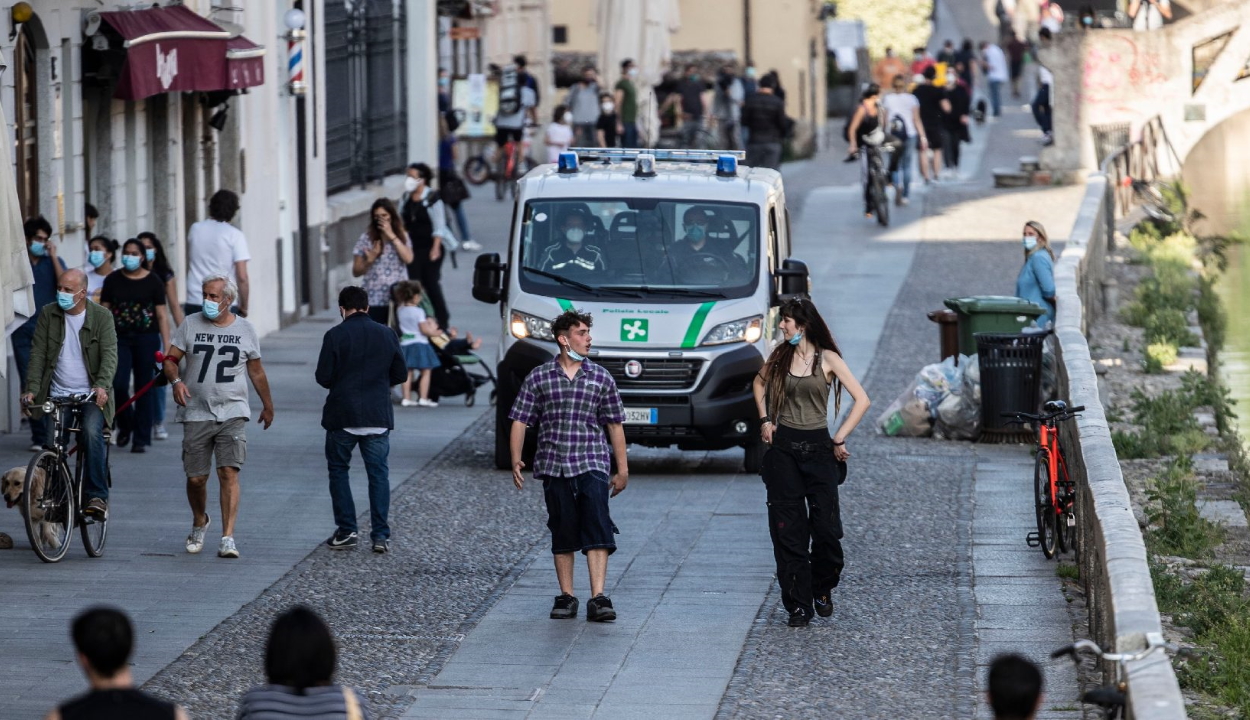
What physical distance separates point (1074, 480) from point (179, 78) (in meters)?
9.92

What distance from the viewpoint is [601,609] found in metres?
10.7

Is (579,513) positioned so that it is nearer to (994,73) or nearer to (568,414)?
(568,414)

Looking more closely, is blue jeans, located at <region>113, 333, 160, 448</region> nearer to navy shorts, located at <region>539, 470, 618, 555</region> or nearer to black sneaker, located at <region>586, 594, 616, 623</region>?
navy shorts, located at <region>539, 470, 618, 555</region>

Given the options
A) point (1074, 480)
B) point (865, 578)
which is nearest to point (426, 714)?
point (865, 578)

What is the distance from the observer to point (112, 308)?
1527 centimetres

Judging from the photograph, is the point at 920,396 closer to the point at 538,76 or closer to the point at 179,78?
the point at 179,78

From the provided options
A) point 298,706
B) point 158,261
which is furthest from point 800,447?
point 158,261

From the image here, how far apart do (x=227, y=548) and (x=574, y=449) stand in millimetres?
2542

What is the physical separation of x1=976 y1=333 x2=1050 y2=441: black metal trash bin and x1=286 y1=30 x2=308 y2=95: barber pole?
33.2 feet

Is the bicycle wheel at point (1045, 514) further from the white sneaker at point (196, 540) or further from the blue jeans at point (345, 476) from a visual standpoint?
the white sneaker at point (196, 540)

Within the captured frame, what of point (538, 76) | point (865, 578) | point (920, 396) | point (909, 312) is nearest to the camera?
point (865, 578)

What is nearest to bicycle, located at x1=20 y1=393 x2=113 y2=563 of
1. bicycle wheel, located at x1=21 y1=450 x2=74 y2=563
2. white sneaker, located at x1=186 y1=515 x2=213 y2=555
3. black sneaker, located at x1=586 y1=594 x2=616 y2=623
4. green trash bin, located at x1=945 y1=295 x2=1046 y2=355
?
bicycle wheel, located at x1=21 y1=450 x2=74 y2=563

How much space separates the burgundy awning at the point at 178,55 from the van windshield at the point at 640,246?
436 centimetres

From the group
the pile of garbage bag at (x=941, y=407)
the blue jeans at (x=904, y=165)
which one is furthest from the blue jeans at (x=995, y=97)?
the pile of garbage bag at (x=941, y=407)
